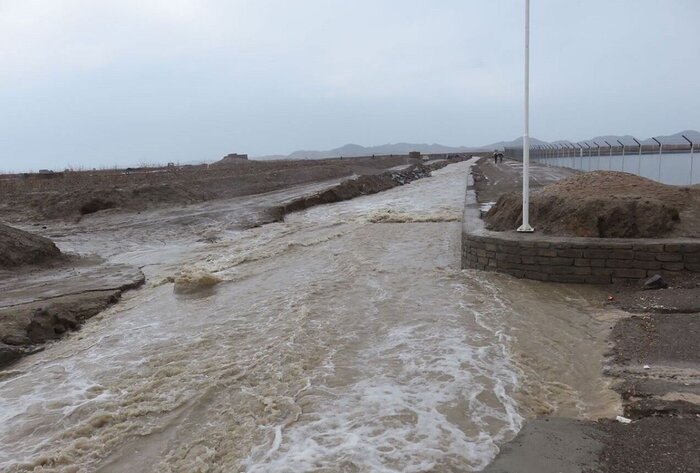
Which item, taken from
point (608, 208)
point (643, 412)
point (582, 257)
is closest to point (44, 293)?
point (582, 257)

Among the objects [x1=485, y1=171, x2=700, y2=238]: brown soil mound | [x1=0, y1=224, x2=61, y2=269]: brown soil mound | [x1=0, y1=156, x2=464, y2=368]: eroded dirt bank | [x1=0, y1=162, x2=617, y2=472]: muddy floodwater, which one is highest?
[x1=485, y1=171, x2=700, y2=238]: brown soil mound

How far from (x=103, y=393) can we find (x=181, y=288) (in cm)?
467

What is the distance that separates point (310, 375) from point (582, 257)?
503cm

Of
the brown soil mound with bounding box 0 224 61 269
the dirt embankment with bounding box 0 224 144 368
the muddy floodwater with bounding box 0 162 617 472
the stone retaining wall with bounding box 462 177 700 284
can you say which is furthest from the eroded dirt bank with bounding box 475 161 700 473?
the brown soil mound with bounding box 0 224 61 269

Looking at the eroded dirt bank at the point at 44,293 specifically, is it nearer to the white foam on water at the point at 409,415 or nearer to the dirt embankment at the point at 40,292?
the dirt embankment at the point at 40,292

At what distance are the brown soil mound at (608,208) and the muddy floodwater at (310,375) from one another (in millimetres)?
1358

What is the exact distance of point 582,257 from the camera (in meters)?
8.14

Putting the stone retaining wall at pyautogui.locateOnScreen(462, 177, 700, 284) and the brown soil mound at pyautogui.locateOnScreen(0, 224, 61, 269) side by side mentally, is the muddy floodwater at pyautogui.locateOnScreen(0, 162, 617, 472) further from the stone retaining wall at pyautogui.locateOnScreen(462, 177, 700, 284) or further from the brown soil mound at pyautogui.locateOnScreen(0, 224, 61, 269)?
the brown soil mound at pyautogui.locateOnScreen(0, 224, 61, 269)

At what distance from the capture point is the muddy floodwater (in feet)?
14.2

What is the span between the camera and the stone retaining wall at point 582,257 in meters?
7.58

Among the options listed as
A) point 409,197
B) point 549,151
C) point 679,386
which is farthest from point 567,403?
point 549,151

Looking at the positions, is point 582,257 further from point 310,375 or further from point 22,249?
point 22,249

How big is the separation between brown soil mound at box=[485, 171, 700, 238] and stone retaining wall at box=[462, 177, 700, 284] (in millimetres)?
418

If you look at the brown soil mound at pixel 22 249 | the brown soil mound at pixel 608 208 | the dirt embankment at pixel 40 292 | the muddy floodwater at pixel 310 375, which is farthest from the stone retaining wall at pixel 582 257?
the brown soil mound at pixel 22 249
